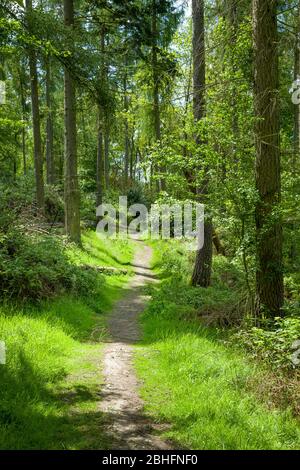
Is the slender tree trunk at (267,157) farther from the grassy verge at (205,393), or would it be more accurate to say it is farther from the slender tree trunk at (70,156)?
the slender tree trunk at (70,156)

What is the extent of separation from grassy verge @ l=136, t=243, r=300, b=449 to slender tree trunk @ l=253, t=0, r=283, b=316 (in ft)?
4.12

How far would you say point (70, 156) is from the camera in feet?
47.5

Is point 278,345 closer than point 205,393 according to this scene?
No

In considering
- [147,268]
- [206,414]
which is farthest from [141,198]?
[206,414]

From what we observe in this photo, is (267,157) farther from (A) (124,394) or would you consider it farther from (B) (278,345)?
(A) (124,394)

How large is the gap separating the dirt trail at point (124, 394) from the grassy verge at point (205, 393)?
178 millimetres

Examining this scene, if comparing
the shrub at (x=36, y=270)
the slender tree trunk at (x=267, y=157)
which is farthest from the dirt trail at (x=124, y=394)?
the slender tree trunk at (x=267, y=157)

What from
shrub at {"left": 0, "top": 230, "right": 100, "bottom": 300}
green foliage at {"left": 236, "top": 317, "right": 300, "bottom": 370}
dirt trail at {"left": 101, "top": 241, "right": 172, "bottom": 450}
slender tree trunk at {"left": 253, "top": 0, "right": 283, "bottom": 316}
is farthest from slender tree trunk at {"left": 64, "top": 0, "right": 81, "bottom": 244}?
green foliage at {"left": 236, "top": 317, "right": 300, "bottom": 370}

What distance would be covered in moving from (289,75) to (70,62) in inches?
566

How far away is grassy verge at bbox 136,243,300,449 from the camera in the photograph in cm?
454

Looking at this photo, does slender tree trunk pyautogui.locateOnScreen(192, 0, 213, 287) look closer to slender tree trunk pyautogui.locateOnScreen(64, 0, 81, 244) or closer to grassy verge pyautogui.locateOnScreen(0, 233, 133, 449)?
grassy verge pyautogui.locateOnScreen(0, 233, 133, 449)

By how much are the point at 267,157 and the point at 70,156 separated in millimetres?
8546

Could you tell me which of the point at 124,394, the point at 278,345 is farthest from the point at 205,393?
the point at 278,345
